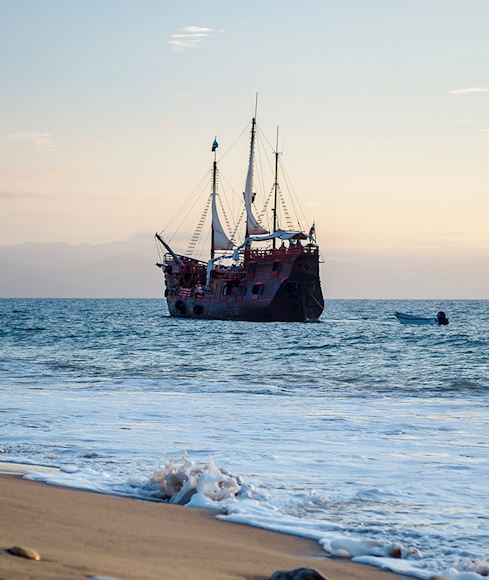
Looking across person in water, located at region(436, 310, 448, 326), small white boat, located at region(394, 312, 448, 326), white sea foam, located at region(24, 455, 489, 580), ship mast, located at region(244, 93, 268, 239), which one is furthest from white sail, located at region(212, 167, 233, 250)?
white sea foam, located at region(24, 455, 489, 580)

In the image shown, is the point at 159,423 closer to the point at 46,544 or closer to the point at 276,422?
the point at 276,422

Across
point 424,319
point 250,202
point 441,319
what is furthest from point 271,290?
point 250,202

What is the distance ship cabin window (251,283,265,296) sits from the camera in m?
74.1

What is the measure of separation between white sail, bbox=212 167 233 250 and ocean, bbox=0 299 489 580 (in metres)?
63.2

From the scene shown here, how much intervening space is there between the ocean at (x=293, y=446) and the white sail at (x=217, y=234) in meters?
63.2

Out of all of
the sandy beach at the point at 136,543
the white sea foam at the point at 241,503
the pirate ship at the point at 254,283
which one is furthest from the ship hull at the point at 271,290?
the sandy beach at the point at 136,543

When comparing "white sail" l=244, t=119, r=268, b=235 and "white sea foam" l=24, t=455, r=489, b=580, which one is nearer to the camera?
"white sea foam" l=24, t=455, r=489, b=580

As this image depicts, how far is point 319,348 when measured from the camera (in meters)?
39.5

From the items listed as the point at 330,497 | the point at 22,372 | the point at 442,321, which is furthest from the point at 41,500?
the point at 442,321

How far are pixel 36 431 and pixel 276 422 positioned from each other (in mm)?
3890

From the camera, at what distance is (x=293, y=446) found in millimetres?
11312

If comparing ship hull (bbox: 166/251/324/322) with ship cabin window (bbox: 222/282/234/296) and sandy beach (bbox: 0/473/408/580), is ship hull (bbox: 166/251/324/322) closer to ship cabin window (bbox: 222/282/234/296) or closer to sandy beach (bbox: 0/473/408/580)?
ship cabin window (bbox: 222/282/234/296)

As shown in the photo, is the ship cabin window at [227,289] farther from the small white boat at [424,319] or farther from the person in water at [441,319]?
the person in water at [441,319]

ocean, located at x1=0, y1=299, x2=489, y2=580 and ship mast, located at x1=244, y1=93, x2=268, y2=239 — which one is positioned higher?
ship mast, located at x1=244, y1=93, x2=268, y2=239
